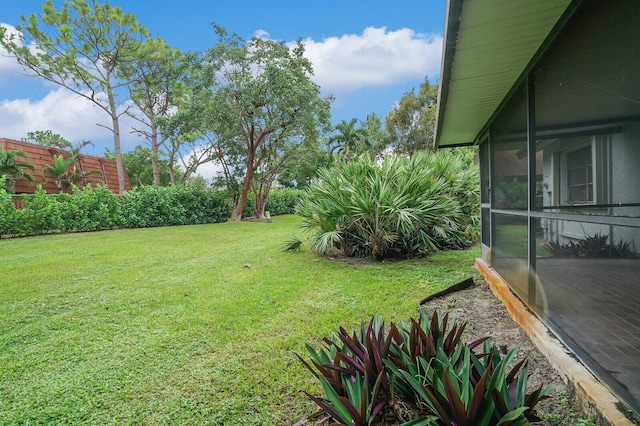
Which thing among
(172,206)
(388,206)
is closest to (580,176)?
(388,206)

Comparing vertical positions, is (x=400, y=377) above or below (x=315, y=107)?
below

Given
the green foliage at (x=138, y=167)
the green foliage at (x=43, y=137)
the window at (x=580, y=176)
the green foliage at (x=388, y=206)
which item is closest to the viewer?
the window at (x=580, y=176)

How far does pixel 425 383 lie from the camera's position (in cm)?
153

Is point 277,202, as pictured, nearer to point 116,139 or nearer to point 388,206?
point 116,139

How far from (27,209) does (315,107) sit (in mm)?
11289

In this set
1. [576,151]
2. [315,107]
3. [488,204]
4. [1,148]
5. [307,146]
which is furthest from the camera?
[307,146]

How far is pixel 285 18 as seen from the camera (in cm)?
1714

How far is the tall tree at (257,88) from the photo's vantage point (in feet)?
48.1

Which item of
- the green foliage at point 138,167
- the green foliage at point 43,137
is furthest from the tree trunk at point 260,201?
the green foliage at point 43,137

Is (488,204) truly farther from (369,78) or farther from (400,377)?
(369,78)

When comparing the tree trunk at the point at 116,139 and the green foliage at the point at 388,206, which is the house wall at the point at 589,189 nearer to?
the green foliage at the point at 388,206

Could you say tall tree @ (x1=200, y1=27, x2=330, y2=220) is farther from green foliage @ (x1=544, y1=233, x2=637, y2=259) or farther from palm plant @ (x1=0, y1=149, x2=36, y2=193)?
green foliage @ (x1=544, y1=233, x2=637, y2=259)

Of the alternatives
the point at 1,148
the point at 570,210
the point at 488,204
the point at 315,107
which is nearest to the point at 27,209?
the point at 1,148

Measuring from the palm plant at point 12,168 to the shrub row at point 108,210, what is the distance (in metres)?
6.33
